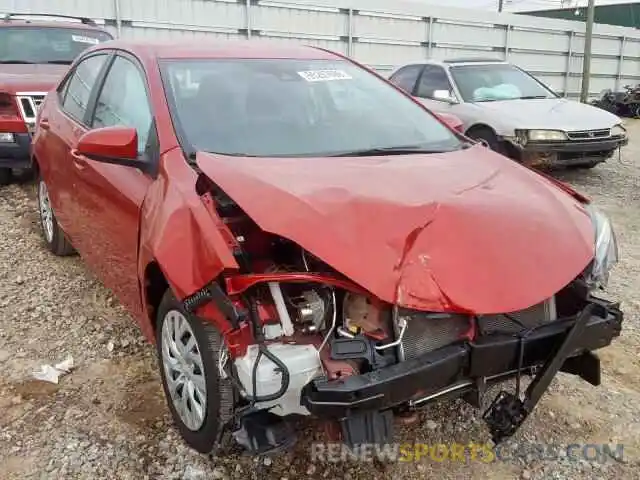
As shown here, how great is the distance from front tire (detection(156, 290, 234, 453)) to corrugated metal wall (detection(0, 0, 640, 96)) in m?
7.24

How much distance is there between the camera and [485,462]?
8.68 feet

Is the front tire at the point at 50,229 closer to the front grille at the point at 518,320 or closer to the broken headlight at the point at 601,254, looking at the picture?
the front grille at the point at 518,320

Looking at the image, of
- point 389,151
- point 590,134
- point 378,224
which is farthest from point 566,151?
point 378,224

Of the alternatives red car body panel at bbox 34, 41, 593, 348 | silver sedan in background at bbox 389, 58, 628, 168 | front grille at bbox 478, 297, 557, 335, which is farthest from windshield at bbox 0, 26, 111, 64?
front grille at bbox 478, 297, 557, 335

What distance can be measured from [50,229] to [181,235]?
10.1ft

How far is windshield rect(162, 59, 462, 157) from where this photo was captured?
288cm

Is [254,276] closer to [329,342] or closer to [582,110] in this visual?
[329,342]

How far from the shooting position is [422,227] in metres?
2.21

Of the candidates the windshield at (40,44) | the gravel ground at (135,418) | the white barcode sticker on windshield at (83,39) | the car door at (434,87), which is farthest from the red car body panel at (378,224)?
the car door at (434,87)

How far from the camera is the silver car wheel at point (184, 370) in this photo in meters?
2.46

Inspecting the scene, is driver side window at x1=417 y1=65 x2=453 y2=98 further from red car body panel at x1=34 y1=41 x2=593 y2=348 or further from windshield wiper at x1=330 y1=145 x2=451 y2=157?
red car body panel at x1=34 y1=41 x2=593 y2=348

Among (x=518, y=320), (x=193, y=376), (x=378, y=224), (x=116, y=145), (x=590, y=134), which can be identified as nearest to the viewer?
(x=378, y=224)

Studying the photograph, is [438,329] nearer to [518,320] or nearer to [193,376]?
[518,320]

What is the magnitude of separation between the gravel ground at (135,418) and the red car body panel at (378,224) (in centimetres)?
46
